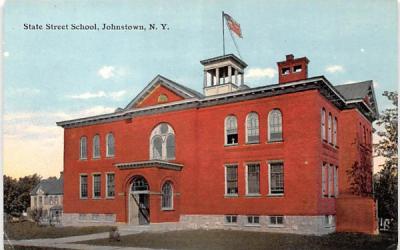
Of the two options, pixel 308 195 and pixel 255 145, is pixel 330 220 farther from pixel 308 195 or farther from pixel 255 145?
pixel 255 145

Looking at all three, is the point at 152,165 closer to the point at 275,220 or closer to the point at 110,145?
the point at 110,145

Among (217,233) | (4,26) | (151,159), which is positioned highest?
(4,26)

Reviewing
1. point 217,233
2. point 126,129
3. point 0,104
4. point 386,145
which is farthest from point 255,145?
point 0,104

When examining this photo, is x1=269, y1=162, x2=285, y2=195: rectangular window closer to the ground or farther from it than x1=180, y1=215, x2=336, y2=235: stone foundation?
farther from it

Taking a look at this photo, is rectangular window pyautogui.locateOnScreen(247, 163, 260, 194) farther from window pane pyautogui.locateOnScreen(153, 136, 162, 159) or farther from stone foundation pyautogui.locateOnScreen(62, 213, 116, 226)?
stone foundation pyautogui.locateOnScreen(62, 213, 116, 226)

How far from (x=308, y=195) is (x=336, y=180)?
15.0 feet

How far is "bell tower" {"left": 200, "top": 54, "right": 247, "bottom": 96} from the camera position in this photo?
28469 mm

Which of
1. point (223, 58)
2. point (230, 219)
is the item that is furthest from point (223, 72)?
point (230, 219)

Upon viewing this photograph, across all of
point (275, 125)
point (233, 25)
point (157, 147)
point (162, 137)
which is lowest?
point (157, 147)

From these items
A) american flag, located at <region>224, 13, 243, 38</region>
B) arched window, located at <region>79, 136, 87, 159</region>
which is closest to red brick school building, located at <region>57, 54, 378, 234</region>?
arched window, located at <region>79, 136, 87, 159</region>

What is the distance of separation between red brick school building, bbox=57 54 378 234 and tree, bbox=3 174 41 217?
390cm

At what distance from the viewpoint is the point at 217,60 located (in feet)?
94.1

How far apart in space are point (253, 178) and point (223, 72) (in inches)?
299

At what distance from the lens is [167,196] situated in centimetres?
2764
